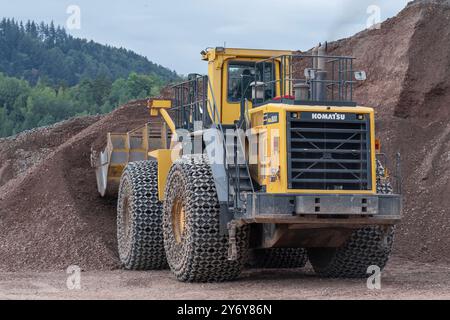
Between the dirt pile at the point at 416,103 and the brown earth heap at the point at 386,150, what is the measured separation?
24 millimetres

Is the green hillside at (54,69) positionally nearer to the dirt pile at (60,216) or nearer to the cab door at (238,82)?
the dirt pile at (60,216)

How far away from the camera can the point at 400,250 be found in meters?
19.0

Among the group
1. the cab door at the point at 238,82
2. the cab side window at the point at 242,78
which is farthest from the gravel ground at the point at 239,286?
the cab side window at the point at 242,78

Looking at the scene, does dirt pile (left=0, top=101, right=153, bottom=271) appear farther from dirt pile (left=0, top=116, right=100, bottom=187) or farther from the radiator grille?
the radiator grille

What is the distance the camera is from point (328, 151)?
13695 mm

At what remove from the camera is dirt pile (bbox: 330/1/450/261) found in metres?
19.4

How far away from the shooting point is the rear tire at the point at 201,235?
14.2m

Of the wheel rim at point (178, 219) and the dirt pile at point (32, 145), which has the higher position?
the dirt pile at point (32, 145)

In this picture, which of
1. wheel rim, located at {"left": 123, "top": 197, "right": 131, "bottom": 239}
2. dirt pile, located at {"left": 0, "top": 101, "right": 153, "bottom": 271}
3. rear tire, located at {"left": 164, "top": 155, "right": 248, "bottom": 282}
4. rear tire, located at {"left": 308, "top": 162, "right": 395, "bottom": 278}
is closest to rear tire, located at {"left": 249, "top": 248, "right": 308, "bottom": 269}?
wheel rim, located at {"left": 123, "top": 197, "right": 131, "bottom": 239}

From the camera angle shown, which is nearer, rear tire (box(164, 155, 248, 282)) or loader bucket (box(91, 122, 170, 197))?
rear tire (box(164, 155, 248, 282))

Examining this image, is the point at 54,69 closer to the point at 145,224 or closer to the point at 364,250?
the point at 145,224

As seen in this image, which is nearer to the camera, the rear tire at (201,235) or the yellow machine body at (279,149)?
the yellow machine body at (279,149)

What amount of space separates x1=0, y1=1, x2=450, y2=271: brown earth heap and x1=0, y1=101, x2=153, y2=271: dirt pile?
0.07ft
